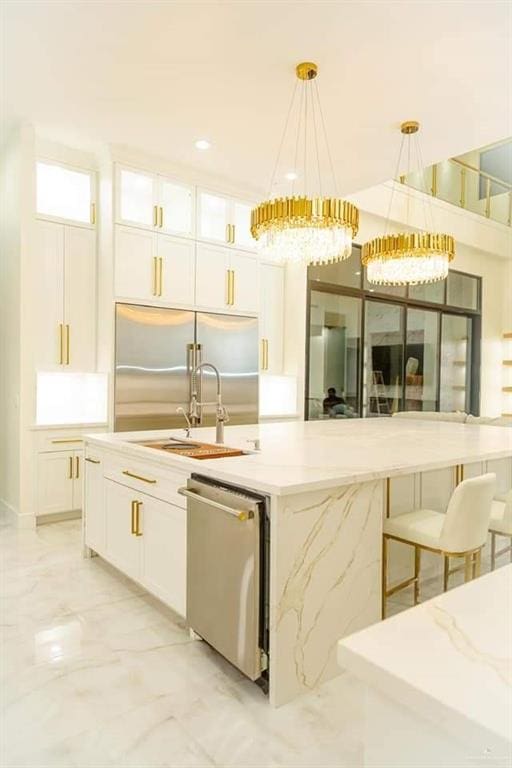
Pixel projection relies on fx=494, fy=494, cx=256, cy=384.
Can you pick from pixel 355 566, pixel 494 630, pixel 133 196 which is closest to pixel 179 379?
pixel 133 196

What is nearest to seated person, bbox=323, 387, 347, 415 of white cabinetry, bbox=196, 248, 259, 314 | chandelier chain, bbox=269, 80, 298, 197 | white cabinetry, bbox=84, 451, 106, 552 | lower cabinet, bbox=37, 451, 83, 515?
white cabinetry, bbox=196, 248, 259, 314

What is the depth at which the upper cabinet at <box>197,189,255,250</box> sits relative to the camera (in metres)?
5.27

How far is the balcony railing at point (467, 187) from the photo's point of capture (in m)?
7.43

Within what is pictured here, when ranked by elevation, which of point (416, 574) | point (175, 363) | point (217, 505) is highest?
point (175, 363)

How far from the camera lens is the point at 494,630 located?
752 mm

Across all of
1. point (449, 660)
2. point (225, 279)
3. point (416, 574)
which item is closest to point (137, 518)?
point (416, 574)

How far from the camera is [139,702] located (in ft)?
6.43

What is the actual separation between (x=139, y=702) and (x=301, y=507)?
1006 mm

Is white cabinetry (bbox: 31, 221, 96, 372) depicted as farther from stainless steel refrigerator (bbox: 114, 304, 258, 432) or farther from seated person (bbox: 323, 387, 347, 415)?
seated person (bbox: 323, 387, 347, 415)

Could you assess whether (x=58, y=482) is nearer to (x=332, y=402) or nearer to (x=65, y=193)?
(x=65, y=193)

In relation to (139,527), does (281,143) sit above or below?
above

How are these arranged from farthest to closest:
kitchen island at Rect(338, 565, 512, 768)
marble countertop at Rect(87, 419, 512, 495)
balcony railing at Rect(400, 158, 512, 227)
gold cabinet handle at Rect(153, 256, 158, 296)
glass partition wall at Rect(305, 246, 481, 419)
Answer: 1. balcony railing at Rect(400, 158, 512, 227)
2. glass partition wall at Rect(305, 246, 481, 419)
3. gold cabinet handle at Rect(153, 256, 158, 296)
4. marble countertop at Rect(87, 419, 512, 495)
5. kitchen island at Rect(338, 565, 512, 768)

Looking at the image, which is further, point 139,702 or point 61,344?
point 61,344

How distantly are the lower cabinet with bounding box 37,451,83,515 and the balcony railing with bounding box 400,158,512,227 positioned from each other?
5733 mm
